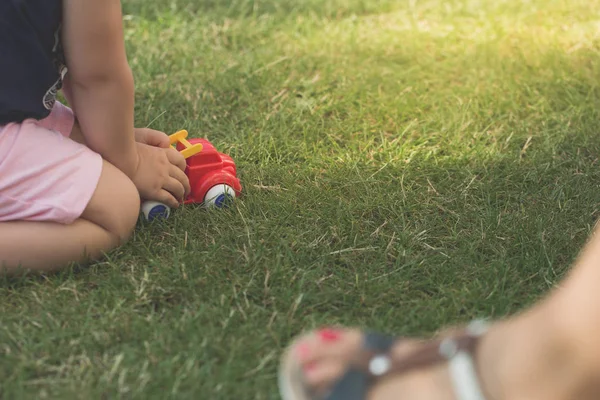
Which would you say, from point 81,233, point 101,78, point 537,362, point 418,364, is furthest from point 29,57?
point 537,362

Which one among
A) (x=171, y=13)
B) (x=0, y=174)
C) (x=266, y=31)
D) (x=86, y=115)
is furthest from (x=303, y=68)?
(x=0, y=174)

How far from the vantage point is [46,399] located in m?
1.12

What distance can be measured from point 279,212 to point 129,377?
Result: 0.58 m

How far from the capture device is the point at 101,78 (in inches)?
57.6

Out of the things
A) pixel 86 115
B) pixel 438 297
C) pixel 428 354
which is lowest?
pixel 438 297

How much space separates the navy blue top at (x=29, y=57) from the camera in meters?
1.38

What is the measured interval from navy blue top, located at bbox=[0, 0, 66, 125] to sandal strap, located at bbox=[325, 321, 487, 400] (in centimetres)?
80

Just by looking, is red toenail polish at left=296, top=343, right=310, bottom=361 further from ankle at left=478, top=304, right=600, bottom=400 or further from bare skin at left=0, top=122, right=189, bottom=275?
bare skin at left=0, top=122, right=189, bottom=275

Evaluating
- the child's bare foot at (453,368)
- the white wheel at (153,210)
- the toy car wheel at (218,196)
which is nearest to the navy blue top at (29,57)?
the white wheel at (153,210)

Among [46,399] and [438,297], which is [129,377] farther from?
[438,297]

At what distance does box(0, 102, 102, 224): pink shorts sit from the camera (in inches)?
56.4

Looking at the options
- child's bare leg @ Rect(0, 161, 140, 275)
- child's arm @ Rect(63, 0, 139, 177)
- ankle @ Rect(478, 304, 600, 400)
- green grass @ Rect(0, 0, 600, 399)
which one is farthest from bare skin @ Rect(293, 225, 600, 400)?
child's arm @ Rect(63, 0, 139, 177)

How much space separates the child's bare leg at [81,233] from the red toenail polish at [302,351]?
52cm

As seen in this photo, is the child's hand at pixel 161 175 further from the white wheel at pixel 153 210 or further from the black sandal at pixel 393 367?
the black sandal at pixel 393 367
